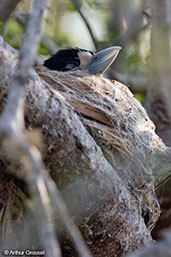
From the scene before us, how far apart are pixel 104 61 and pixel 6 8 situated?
0.98 m

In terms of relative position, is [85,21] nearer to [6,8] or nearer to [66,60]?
[66,60]

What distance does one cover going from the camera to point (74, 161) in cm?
318

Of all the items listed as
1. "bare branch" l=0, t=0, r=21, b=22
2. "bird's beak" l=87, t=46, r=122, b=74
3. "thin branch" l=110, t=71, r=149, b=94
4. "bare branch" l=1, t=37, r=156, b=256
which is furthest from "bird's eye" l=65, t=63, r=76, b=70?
"bare branch" l=1, t=37, r=156, b=256

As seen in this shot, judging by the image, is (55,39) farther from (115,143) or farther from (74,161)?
(74,161)

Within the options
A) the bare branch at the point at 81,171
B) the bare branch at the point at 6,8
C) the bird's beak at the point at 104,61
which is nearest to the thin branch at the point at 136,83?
the bird's beak at the point at 104,61

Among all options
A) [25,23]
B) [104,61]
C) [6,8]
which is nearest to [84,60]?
[104,61]

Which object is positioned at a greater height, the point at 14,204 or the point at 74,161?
the point at 74,161

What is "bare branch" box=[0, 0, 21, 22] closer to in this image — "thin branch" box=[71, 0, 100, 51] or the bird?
the bird

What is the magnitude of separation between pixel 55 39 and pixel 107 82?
115 inches

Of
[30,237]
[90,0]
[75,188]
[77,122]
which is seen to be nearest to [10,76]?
[77,122]

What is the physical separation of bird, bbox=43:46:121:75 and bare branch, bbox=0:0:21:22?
59 cm

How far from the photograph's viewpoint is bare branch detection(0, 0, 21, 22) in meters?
4.68

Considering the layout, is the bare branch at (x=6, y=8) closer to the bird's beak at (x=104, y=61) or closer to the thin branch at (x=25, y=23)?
the bird's beak at (x=104, y=61)

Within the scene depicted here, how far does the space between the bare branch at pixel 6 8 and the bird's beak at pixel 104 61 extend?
0.85 metres
